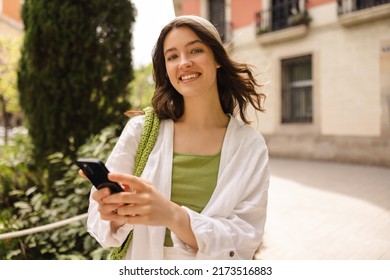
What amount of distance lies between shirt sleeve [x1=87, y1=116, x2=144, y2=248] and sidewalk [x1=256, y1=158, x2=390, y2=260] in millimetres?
1943

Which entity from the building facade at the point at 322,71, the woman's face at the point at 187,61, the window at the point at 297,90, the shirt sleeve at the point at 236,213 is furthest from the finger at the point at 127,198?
the window at the point at 297,90

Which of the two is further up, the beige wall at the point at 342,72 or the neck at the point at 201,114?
the beige wall at the point at 342,72

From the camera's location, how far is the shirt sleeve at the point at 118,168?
1.09m

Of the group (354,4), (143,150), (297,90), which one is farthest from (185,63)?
(297,90)

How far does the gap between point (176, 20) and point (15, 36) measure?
33.9 feet

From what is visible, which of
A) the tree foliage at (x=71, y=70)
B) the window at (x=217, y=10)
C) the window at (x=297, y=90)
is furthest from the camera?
the window at (x=217, y=10)

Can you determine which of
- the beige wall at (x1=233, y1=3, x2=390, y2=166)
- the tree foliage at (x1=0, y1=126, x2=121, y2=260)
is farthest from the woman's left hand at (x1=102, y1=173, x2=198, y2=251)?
the beige wall at (x1=233, y1=3, x2=390, y2=166)

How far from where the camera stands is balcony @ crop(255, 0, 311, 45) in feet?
29.9

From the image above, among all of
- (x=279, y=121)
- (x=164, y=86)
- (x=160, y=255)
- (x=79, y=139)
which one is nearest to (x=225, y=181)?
(x=160, y=255)

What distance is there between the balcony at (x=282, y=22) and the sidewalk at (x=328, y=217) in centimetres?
434

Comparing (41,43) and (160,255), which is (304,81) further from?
(160,255)

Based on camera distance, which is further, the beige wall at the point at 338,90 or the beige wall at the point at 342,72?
the beige wall at the point at 342,72

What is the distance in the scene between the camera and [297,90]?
9648 mm

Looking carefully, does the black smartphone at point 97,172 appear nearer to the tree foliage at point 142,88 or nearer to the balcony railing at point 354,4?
the tree foliage at point 142,88
